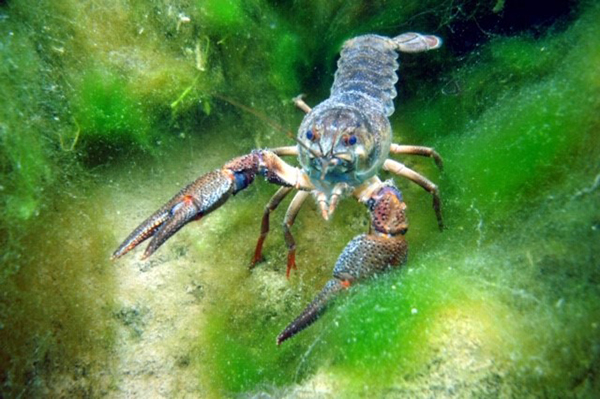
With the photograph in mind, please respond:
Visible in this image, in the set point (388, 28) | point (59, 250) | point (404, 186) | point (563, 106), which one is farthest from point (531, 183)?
point (59, 250)

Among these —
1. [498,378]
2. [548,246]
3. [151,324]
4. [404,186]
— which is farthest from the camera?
[404,186]

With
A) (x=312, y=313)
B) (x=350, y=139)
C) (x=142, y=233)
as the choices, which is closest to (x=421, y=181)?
(x=350, y=139)

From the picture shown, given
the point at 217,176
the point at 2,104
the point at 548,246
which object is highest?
the point at 2,104

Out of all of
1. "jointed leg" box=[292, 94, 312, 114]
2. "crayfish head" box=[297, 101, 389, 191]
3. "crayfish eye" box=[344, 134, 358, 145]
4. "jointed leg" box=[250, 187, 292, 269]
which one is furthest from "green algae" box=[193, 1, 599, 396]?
"jointed leg" box=[292, 94, 312, 114]

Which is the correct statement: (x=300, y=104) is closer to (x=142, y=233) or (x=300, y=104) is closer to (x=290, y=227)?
(x=290, y=227)

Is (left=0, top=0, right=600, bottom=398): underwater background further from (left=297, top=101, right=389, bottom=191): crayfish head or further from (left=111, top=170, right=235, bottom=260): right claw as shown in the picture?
(left=111, top=170, right=235, bottom=260): right claw

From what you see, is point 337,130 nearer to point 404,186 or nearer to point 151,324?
point 404,186
